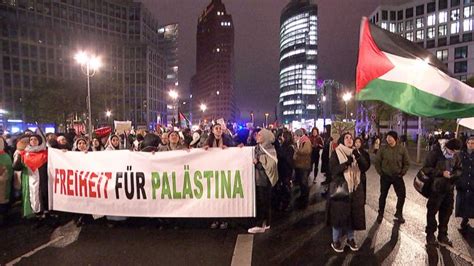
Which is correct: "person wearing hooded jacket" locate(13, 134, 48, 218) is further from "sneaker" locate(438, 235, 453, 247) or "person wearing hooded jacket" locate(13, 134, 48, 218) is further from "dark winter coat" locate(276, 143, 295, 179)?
"sneaker" locate(438, 235, 453, 247)

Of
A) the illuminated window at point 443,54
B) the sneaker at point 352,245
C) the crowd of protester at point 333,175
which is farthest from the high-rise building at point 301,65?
the sneaker at point 352,245

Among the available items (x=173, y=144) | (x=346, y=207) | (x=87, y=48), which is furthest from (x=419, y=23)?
(x=346, y=207)

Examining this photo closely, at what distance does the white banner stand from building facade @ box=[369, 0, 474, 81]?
270 feet

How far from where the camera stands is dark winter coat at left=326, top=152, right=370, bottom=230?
5.25 meters

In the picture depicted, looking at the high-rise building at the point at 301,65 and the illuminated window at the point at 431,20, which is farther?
the high-rise building at the point at 301,65

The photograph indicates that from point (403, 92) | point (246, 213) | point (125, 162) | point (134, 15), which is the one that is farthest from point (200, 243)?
point (134, 15)

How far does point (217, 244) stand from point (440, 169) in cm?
396

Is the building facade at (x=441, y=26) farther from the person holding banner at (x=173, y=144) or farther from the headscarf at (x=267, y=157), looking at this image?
the person holding banner at (x=173, y=144)

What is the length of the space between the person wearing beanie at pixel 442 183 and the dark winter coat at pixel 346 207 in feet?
4.85

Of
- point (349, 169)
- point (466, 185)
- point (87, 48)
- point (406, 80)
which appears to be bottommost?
point (466, 185)

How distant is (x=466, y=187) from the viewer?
640 centimetres

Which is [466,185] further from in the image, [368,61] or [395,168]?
[368,61]

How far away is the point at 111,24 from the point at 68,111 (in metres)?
57.5

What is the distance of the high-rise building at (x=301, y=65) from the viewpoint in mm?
169750
